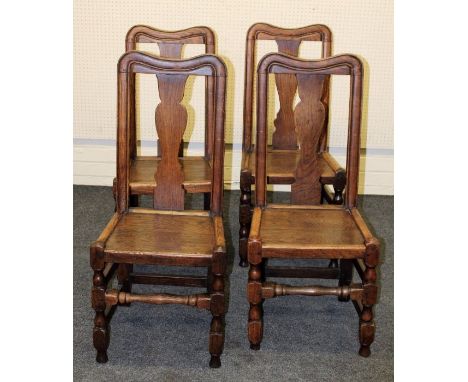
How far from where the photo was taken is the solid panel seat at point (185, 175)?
2598 millimetres

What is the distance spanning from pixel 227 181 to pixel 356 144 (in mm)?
1867

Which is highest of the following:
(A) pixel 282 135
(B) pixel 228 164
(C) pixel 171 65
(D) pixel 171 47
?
(D) pixel 171 47

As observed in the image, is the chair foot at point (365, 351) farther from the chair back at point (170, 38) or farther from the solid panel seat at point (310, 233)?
the chair back at point (170, 38)

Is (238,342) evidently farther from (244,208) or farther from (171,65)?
(171,65)

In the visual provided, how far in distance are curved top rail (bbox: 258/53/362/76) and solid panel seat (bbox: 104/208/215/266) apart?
599mm

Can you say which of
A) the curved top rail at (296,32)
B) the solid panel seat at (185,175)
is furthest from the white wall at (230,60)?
the solid panel seat at (185,175)

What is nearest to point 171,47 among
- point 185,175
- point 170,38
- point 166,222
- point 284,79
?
point 170,38

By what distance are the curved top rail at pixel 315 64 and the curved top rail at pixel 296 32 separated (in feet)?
2.42

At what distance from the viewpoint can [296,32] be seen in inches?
120

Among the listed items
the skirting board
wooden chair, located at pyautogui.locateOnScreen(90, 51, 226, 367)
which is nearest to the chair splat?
wooden chair, located at pyautogui.locateOnScreen(90, 51, 226, 367)

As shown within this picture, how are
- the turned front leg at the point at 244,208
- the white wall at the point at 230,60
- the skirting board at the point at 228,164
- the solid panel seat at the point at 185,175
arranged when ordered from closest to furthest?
the solid panel seat at the point at 185,175 < the turned front leg at the point at 244,208 < the white wall at the point at 230,60 < the skirting board at the point at 228,164

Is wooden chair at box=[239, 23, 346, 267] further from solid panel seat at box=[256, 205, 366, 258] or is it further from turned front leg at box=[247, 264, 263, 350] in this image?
turned front leg at box=[247, 264, 263, 350]

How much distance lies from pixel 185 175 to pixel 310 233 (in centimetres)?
69

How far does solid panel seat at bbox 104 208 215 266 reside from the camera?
2.10m
